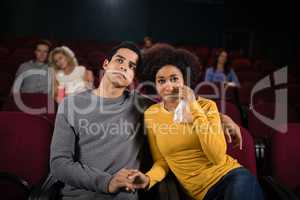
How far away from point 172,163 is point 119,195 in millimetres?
193

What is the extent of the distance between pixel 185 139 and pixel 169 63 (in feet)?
0.79

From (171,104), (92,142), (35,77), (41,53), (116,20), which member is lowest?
(92,142)

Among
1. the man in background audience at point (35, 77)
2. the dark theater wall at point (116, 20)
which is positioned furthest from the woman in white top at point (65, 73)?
the dark theater wall at point (116, 20)

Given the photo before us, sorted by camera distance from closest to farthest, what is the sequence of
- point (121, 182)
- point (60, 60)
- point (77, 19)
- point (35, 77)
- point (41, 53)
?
1. point (121, 182)
2. point (60, 60)
3. point (35, 77)
4. point (41, 53)
5. point (77, 19)

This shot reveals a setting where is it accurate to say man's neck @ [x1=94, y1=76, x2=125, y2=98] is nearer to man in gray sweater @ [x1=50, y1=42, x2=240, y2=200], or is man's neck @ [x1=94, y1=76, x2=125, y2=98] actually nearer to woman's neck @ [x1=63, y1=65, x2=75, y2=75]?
man in gray sweater @ [x1=50, y1=42, x2=240, y2=200]

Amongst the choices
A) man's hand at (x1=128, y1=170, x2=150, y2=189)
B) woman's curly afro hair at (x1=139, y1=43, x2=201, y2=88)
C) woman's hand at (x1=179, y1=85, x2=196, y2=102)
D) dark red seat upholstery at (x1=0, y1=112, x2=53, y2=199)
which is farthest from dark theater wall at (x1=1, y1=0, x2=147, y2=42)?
man's hand at (x1=128, y1=170, x2=150, y2=189)

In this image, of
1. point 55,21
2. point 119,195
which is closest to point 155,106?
point 119,195

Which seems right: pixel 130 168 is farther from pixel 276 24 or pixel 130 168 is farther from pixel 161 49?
pixel 276 24

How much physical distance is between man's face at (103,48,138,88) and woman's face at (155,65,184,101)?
3.4 inches

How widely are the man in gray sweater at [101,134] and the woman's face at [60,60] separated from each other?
1.06 m

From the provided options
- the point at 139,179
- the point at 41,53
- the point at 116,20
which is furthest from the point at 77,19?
the point at 139,179

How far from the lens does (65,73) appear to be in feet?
7.31

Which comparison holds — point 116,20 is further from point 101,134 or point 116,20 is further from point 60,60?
point 101,134

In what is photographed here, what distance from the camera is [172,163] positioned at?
1.19 metres
